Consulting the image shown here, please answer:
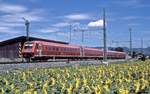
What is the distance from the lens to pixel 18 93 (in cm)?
1395

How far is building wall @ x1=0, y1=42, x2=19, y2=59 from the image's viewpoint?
62.8 meters

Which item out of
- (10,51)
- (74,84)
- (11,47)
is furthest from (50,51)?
(74,84)

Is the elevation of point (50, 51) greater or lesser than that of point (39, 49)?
lesser

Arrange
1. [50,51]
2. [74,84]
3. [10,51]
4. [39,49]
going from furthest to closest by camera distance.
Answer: [10,51] → [50,51] → [39,49] → [74,84]

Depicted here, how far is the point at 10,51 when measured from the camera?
211ft

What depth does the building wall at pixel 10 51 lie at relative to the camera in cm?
6275

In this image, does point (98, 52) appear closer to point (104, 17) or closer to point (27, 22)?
point (27, 22)

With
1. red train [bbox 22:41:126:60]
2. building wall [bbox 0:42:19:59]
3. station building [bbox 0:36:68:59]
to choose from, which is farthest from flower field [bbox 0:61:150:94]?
building wall [bbox 0:42:19:59]

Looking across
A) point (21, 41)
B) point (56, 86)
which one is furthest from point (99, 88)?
point (21, 41)

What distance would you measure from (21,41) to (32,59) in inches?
437

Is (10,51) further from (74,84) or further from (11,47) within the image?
(74,84)

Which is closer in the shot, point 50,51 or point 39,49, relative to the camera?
point 39,49

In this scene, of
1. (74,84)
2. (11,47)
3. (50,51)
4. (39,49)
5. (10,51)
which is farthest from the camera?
(10,51)

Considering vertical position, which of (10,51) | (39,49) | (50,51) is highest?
(39,49)
